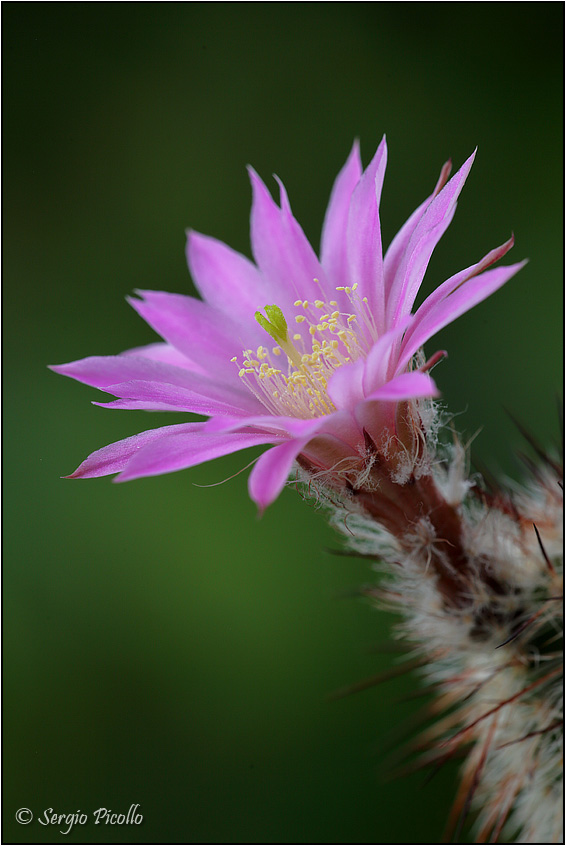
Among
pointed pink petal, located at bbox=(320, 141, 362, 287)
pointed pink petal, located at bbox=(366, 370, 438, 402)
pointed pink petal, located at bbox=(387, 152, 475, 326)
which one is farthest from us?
pointed pink petal, located at bbox=(320, 141, 362, 287)

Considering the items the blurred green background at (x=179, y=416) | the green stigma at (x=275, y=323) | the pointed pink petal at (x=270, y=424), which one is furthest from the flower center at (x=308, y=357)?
the blurred green background at (x=179, y=416)

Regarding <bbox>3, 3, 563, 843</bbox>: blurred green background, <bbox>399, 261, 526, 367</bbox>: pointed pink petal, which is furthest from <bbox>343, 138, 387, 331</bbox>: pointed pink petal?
<bbox>3, 3, 563, 843</bbox>: blurred green background

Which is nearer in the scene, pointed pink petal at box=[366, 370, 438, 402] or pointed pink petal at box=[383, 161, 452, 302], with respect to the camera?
pointed pink petal at box=[366, 370, 438, 402]

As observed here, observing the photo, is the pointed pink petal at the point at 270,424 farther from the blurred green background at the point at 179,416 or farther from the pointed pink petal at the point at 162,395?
the blurred green background at the point at 179,416

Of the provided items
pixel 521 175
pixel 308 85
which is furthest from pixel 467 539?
pixel 308 85

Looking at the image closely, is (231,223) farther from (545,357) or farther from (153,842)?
(153,842)

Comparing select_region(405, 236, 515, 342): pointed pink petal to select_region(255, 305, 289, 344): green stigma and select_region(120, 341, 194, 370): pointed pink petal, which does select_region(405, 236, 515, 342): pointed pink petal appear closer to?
select_region(255, 305, 289, 344): green stigma

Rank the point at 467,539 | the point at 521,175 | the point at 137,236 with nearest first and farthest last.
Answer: the point at 467,539
the point at 521,175
the point at 137,236
